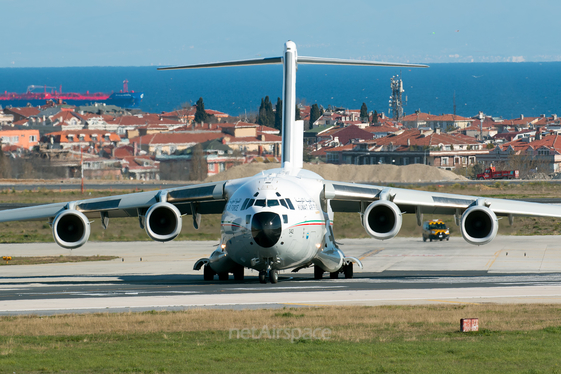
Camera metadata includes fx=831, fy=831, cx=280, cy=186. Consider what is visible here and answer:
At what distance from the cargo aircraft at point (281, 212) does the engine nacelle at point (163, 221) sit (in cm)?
3

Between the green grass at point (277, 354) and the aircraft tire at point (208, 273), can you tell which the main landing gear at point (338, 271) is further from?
the green grass at point (277, 354)

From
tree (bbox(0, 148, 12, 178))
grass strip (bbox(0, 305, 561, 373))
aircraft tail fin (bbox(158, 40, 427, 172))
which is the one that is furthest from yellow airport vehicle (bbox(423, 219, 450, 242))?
tree (bbox(0, 148, 12, 178))

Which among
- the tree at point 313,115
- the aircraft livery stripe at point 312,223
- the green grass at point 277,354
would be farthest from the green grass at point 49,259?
the tree at point 313,115

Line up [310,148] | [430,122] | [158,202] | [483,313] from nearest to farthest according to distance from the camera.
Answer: [483,313], [158,202], [310,148], [430,122]

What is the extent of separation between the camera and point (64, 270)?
115 feet

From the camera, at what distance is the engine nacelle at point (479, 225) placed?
79.6ft

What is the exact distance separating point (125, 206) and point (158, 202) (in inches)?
55.4

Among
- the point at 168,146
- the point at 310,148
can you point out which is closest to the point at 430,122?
the point at 310,148

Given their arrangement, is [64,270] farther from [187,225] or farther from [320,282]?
[320,282]

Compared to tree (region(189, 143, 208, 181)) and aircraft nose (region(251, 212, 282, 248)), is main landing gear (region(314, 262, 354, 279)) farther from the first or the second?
tree (region(189, 143, 208, 181))

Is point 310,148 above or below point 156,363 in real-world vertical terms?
above

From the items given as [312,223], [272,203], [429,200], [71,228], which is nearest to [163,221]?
[71,228]

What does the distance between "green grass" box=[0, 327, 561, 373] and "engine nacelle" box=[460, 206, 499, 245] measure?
28.4 ft

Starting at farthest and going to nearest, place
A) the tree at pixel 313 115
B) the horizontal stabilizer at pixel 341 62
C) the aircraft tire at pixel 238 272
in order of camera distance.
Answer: the tree at pixel 313 115
the aircraft tire at pixel 238 272
the horizontal stabilizer at pixel 341 62
